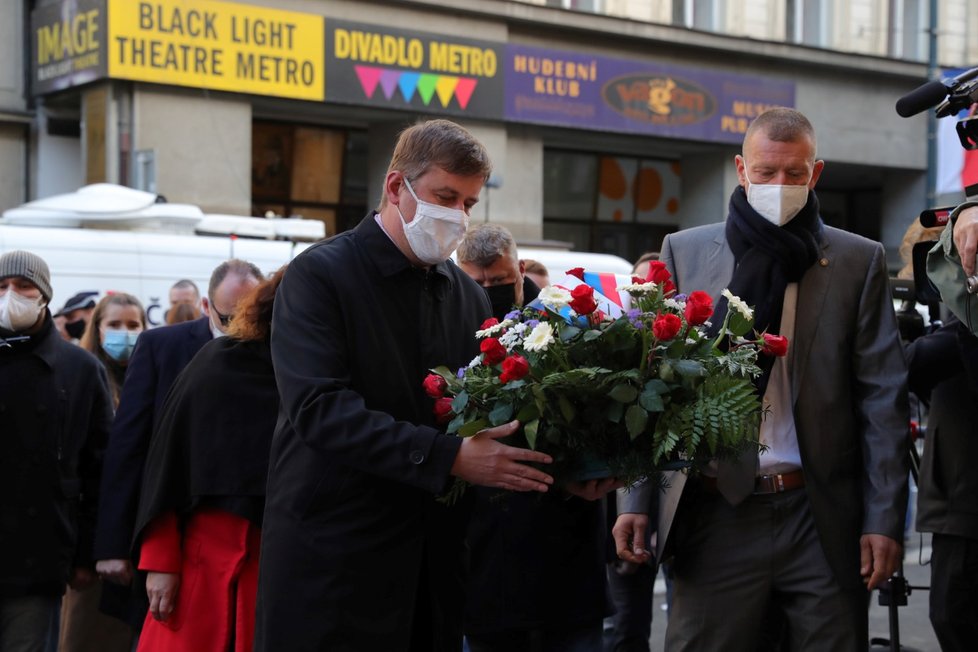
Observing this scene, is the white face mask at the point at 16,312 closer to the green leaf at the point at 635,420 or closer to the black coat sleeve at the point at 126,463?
the black coat sleeve at the point at 126,463

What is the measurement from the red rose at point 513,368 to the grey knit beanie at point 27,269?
312 centimetres

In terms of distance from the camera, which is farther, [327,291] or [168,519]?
[168,519]

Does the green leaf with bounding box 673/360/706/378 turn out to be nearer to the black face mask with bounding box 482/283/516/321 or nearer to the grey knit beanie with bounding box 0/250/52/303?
the black face mask with bounding box 482/283/516/321

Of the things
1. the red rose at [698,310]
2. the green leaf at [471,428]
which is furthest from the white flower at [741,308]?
the green leaf at [471,428]

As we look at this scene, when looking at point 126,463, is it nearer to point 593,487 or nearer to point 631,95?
point 593,487

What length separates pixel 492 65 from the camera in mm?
21172

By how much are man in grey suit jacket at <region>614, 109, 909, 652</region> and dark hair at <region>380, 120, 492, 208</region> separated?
93cm

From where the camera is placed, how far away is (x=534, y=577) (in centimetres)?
480

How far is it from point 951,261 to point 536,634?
191cm

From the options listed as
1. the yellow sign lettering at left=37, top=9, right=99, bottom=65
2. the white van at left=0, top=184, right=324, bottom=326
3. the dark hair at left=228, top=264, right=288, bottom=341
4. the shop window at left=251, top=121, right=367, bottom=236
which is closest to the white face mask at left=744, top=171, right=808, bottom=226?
the dark hair at left=228, top=264, right=288, bottom=341

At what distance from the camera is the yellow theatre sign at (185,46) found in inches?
695

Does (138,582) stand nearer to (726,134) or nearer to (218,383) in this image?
(218,383)

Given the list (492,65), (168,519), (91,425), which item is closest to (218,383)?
(168,519)

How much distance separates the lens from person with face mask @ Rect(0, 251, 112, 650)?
5.53 metres
